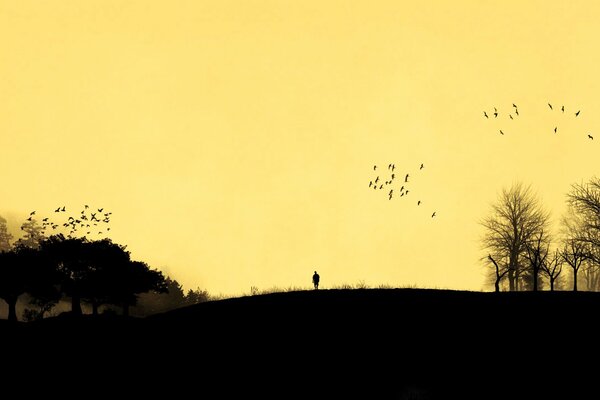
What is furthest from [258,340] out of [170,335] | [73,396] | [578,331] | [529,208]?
[529,208]

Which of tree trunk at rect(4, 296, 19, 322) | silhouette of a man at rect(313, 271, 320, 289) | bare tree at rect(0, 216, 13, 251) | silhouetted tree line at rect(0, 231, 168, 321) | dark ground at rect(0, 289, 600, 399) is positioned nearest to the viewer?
dark ground at rect(0, 289, 600, 399)

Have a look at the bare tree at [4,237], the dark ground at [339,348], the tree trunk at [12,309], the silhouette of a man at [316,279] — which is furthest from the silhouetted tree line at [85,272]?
the bare tree at [4,237]

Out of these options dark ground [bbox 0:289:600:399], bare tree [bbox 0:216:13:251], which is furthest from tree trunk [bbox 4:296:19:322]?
bare tree [bbox 0:216:13:251]

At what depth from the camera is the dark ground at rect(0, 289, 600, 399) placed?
148 feet

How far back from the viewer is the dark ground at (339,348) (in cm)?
4512

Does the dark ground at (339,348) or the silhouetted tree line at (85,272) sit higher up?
the silhouetted tree line at (85,272)

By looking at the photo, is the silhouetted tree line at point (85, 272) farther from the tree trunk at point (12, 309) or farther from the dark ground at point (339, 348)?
the dark ground at point (339, 348)

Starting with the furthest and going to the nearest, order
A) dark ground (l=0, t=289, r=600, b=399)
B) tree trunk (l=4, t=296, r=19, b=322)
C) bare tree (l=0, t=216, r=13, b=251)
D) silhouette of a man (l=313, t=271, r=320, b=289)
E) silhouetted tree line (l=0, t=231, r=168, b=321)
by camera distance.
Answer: bare tree (l=0, t=216, r=13, b=251) < silhouetted tree line (l=0, t=231, r=168, b=321) < tree trunk (l=4, t=296, r=19, b=322) < silhouette of a man (l=313, t=271, r=320, b=289) < dark ground (l=0, t=289, r=600, b=399)

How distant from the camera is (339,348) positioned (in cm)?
5053

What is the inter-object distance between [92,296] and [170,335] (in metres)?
38.0

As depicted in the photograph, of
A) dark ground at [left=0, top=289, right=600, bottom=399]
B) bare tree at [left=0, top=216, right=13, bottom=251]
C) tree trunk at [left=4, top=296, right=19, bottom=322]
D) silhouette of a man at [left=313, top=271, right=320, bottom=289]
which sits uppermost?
bare tree at [left=0, top=216, right=13, bottom=251]

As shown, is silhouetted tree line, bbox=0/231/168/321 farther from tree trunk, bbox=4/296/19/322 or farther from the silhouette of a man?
the silhouette of a man

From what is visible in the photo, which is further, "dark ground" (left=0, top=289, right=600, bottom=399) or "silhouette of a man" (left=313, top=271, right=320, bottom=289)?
"silhouette of a man" (left=313, top=271, right=320, bottom=289)

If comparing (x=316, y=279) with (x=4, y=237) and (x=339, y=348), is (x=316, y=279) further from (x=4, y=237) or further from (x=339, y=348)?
(x=4, y=237)
